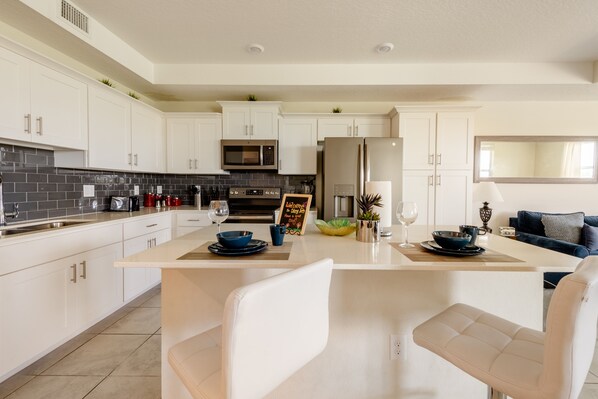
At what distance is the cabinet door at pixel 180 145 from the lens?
11.8 ft

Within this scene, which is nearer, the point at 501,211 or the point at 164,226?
the point at 164,226

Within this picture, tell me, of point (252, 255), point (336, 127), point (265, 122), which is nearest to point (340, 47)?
point (336, 127)

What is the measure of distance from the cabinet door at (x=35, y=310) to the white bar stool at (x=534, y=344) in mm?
2213

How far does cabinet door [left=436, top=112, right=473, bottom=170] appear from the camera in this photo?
332 centimetres

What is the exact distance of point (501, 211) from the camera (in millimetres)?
3861

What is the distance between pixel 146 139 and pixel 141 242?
1299mm

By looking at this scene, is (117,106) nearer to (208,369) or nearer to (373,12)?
(373,12)

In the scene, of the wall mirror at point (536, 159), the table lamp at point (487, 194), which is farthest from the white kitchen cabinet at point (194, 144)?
the wall mirror at point (536, 159)

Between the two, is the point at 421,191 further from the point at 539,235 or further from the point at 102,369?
the point at 102,369

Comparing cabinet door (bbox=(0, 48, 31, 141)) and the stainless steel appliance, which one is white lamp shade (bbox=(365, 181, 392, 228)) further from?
cabinet door (bbox=(0, 48, 31, 141))

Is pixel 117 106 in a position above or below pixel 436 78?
below

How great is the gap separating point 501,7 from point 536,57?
1240mm

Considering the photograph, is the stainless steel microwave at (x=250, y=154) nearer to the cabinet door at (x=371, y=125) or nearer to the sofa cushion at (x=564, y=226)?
the cabinet door at (x=371, y=125)

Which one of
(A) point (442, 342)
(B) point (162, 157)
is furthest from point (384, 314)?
(B) point (162, 157)
